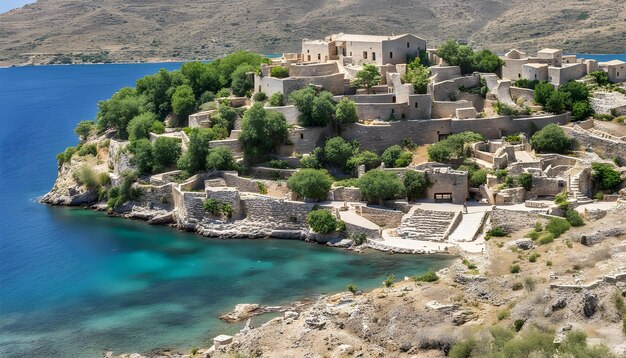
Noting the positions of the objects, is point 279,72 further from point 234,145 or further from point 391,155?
point 391,155

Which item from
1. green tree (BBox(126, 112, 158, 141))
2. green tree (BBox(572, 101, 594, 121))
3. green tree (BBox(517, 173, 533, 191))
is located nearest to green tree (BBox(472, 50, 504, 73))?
green tree (BBox(572, 101, 594, 121))

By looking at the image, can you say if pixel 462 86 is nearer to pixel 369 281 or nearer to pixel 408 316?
pixel 369 281

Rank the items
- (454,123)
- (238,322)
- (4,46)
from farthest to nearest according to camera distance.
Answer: (4,46) < (454,123) < (238,322)

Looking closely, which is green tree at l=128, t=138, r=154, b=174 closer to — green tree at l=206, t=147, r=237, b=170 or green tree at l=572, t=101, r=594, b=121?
green tree at l=206, t=147, r=237, b=170

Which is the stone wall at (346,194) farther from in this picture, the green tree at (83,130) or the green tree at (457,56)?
the green tree at (83,130)

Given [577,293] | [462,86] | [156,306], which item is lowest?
[156,306]

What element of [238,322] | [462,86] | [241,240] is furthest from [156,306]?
[462,86]
